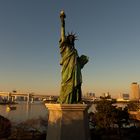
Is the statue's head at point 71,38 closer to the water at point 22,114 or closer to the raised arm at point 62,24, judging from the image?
the raised arm at point 62,24

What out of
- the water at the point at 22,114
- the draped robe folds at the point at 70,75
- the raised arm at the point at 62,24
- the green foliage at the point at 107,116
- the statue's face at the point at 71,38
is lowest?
the water at the point at 22,114

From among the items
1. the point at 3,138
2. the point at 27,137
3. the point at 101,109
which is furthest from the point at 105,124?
the point at 3,138


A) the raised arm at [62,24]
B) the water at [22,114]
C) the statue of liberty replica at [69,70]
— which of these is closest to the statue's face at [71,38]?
the statue of liberty replica at [69,70]

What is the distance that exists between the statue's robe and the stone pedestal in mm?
801

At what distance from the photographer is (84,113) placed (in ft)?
28.9

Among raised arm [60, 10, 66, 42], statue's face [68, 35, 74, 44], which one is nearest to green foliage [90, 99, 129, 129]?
statue's face [68, 35, 74, 44]

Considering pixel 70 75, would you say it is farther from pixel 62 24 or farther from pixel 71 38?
pixel 62 24

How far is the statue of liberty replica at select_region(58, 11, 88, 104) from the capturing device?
9391 mm

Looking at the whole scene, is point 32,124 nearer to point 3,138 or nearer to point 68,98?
point 3,138

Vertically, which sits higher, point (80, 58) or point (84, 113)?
point (80, 58)

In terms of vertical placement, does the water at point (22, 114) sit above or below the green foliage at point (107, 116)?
below

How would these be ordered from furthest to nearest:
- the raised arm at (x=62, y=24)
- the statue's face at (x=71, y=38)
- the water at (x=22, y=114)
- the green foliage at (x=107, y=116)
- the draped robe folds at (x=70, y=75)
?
the water at (x=22, y=114), the green foliage at (x=107, y=116), the statue's face at (x=71, y=38), the raised arm at (x=62, y=24), the draped robe folds at (x=70, y=75)

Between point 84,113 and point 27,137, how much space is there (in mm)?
8464

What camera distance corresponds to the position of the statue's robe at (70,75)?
937 centimetres
